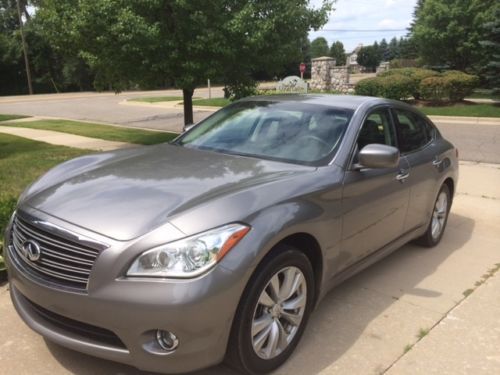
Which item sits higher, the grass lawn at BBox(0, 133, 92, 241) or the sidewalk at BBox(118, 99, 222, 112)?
the grass lawn at BBox(0, 133, 92, 241)

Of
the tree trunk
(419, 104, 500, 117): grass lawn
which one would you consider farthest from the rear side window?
(419, 104, 500, 117): grass lawn

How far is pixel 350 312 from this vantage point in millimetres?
3738

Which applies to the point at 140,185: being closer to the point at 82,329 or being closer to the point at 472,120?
the point at 82,329

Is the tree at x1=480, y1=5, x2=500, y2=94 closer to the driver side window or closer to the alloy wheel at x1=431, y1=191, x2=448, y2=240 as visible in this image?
the alloy wheel at x1=431, y1=191, x2=448, y2=240

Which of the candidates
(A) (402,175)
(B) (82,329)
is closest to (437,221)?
(A) (402,175)

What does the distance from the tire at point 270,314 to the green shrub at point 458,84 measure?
1909cm

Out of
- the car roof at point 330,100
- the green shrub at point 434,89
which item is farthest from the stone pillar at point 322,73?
the car roof at point 330,100

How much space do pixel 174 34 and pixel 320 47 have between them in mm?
90674

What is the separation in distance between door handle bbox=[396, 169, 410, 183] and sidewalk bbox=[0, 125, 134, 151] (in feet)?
25.2

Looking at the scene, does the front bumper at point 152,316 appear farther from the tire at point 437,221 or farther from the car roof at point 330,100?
the tire at point 437,221

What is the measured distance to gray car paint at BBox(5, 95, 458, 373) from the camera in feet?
7.98

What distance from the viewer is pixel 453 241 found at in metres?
5.45

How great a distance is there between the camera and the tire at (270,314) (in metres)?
2.65

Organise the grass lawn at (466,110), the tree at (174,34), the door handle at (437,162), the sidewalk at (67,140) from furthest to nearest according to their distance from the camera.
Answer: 1. the grass lawn at (466,110)
2. the sidewalk at (67,140)
3. the tree at (174,34)
4. the door handle at (437,162)
